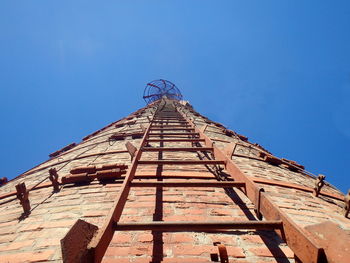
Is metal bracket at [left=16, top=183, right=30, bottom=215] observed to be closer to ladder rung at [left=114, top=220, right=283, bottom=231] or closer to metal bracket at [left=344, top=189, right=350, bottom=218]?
ladder rung at [left=114, top=220, right=283, bottom=231]

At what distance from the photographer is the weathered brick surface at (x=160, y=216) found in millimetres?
1610

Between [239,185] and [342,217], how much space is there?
50.3 inches

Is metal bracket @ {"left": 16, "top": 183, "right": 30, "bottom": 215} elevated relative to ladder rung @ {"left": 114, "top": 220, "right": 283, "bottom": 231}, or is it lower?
elevated

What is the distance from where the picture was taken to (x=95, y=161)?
12.1ft

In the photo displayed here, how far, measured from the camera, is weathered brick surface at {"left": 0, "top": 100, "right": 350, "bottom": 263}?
5.28ft

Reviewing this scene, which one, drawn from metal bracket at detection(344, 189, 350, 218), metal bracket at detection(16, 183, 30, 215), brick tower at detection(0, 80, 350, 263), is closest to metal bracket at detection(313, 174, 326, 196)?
brick tower at detection(0, 80, 350, 263)

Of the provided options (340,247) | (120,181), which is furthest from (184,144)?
(340,247)

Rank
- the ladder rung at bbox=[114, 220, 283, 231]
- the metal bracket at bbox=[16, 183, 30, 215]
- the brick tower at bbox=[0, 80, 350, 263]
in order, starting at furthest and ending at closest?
the metal bracket at bbox=[16, 183, 30, 215], the ladder rung at bbox=[114, 220, 283, 231], the brick tower at bbox=[0, 80, 350, 263]

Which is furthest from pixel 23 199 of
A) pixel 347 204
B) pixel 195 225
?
pixel 347 204

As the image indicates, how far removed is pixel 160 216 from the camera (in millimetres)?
2016

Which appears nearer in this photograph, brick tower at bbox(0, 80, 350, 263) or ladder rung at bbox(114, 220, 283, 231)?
brick tower at bbox(0, 80, 350, 263)

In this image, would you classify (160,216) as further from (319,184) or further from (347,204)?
(319,184)

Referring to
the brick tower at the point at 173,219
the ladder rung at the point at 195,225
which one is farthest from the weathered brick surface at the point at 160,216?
the ladder rung at the point at 195,225

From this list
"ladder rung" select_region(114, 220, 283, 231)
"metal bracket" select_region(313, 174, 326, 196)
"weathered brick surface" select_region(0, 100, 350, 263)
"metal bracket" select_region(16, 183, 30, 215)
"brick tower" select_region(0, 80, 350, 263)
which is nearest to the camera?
"brick tower" select_region(0, 80, 350, 263)
